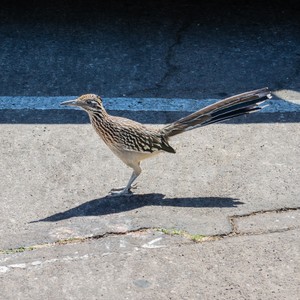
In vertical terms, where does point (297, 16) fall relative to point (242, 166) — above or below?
above

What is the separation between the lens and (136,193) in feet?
22.7

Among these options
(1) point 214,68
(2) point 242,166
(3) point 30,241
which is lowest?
(3) point 30,241

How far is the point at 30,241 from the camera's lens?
6258mm

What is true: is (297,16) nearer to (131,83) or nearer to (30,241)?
(131,83)

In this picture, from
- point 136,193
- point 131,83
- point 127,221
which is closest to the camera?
point 127,221

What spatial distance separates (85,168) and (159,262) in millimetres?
1540

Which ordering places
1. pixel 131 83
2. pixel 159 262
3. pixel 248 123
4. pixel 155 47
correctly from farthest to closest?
pixel 155 47, pixel 131 83, pixel 248 123, pixel 159 262

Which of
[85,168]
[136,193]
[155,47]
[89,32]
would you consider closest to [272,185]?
[136,193]

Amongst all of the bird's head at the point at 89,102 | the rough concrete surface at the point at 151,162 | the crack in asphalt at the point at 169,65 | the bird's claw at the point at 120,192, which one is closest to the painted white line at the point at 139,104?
the rough concrete surface at the point at 151,162

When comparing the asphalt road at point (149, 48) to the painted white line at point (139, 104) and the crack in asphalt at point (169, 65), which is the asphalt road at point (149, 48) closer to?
the crack in asphalt at point (169, 65)

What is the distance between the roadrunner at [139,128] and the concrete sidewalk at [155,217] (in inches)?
10.5

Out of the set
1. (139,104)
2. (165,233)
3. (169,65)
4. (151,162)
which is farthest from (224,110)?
(169,65)

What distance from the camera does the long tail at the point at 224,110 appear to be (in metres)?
6.98

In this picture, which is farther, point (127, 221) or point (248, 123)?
point (248, 123)
